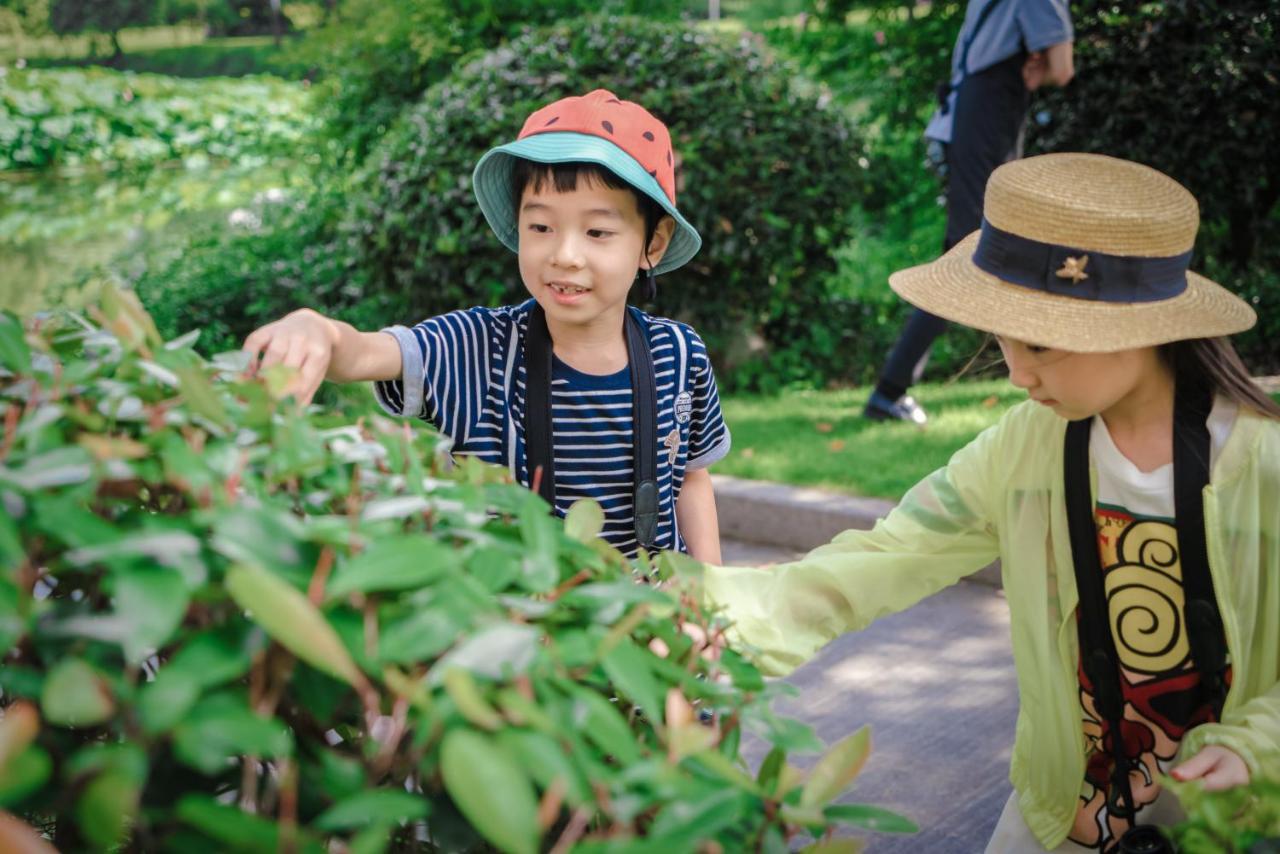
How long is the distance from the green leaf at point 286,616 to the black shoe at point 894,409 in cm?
484

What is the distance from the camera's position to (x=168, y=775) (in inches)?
38.3

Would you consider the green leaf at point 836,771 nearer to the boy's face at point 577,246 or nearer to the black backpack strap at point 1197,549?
the black backpack strap at point 1197,549

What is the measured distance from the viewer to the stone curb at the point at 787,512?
14.7 feet

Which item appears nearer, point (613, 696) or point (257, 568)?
point (257, 568)

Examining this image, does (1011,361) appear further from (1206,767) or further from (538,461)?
(538,461)

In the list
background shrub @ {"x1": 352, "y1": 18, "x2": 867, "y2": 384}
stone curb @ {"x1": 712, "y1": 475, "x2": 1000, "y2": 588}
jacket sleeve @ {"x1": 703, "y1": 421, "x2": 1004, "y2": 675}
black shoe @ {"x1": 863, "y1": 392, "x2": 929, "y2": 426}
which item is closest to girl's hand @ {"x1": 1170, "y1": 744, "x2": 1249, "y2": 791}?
jacket sleeve @ {"x1": 703, "y1": 421, "x2": 1004, "y2": 675}

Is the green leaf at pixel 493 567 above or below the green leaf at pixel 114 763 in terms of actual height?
above

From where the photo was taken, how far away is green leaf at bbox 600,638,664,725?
40.0 inches

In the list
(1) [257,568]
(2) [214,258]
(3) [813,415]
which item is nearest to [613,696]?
(1) [257,568]

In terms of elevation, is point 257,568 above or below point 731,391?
above

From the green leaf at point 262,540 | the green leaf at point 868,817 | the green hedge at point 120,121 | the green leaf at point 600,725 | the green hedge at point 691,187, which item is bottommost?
the green hedge at point 120,121

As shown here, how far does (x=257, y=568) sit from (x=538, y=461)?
1520 millimetres

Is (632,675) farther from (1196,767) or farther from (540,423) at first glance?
(540,423)

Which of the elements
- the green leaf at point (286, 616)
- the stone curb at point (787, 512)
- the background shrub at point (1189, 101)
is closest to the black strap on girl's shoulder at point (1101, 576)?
the green leaf at point (286, 616)
